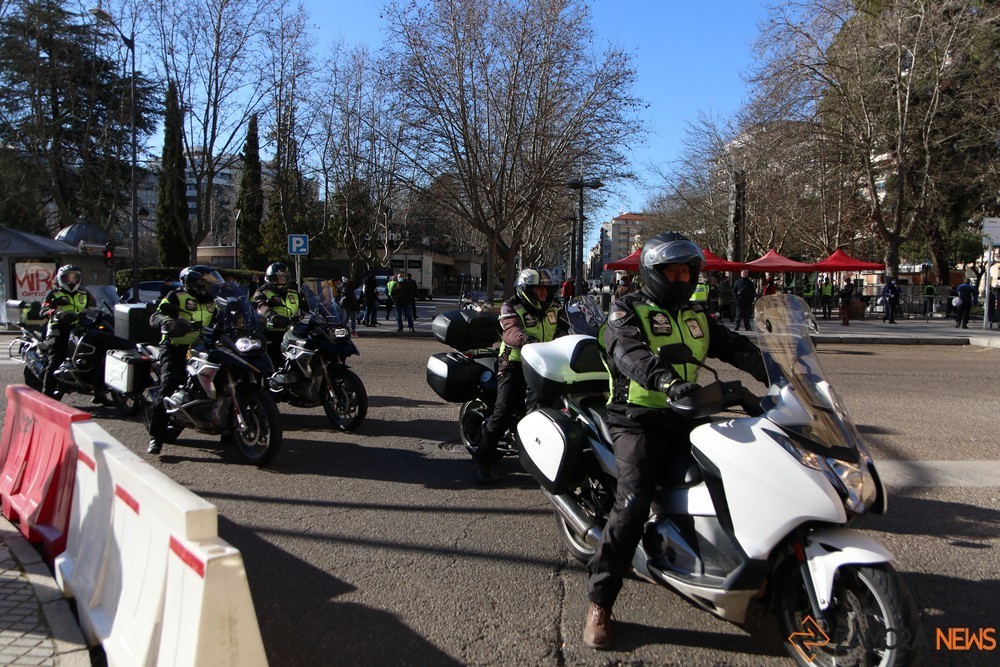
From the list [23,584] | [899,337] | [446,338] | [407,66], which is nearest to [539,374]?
[446,338]

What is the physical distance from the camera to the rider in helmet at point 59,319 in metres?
7.96

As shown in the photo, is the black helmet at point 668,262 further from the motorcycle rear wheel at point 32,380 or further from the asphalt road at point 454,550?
the motorcycle rear wheel at point 32,380

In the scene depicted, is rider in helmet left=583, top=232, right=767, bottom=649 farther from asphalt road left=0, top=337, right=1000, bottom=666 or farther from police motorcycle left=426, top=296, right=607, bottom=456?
police motorcycle left=426, top=296, right=607, bottom=456

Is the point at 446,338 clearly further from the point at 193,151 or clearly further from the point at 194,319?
the point at 193,151

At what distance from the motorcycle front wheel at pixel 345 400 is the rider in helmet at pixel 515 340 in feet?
6.16

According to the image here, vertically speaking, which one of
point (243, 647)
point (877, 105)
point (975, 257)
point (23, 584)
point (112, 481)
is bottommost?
point (23, 584)

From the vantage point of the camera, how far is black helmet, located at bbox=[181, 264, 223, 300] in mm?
6594

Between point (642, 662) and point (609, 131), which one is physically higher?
point (609, 131)

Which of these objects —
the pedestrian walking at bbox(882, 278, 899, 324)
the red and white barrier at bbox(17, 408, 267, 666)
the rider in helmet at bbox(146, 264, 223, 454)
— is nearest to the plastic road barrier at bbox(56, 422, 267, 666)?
the red and white barrier at bbox(17, 408, 267, 666)

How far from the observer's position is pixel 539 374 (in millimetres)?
4152

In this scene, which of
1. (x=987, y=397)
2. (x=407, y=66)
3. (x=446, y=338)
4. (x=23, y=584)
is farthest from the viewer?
(x=407, y=66)


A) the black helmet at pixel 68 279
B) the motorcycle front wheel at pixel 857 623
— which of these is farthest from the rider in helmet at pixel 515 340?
the black helmet at pixel 68 279

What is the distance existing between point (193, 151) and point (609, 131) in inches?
679

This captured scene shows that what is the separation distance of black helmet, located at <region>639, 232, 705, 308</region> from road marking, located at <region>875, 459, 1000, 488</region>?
120 inches
